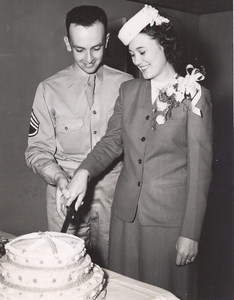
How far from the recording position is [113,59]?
3057mm

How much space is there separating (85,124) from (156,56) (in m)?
0.61

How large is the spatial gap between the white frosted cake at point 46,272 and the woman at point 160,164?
53 cm

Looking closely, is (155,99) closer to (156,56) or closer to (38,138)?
(156,56)

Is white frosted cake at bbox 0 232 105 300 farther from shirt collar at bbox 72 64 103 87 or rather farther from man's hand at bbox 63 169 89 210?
shirt collar at bbox 72 64 103 87

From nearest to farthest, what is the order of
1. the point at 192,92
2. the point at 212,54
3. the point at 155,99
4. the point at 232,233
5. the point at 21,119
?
the point at 192,92 < the point at 155,99 < the point at 21,119 < the point at 232,233 < the point at 212,54

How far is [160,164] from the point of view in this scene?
1.79m

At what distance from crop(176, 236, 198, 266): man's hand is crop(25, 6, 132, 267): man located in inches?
23.0

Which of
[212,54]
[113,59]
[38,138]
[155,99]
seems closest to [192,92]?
[155,99]

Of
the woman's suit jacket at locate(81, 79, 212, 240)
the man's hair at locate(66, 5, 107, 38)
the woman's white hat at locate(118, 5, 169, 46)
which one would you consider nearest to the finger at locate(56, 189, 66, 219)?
the woman's suit jacket at locate(81, 79, 212, 240)

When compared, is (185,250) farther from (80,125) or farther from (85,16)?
(85,16)

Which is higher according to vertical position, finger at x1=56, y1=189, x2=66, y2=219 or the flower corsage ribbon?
the flower corsage ribbon

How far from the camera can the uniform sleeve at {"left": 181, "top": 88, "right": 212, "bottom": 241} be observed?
171cm

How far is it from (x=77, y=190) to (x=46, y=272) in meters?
0.58

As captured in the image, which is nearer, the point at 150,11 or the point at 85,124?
the point at 150,11
